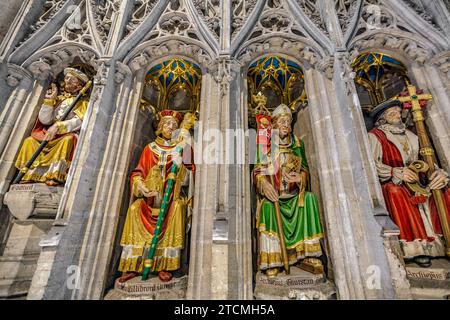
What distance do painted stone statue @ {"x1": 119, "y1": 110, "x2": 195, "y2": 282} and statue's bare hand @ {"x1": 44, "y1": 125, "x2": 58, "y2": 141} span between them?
149 cm

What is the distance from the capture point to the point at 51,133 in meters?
3.65

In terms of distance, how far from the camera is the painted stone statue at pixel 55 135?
3.47m

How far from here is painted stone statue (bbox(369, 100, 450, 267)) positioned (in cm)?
296

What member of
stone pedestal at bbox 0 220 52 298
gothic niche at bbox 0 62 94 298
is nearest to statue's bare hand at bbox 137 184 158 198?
gothic niche at bbox 0 62 94 298

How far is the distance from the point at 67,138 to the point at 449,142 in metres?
6.14

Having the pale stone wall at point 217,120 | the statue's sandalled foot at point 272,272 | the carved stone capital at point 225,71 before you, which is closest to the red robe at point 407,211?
the pale stone wall at point 217,120

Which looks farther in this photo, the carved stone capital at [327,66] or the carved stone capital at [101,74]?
the carved stone capital at [327,66]

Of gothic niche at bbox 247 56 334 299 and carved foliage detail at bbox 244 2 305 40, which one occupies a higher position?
carved foliage detail at bbox 244 2 305 40

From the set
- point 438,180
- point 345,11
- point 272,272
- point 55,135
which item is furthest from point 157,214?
point 345,11

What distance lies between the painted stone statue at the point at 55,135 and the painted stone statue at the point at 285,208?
3072 millimetres

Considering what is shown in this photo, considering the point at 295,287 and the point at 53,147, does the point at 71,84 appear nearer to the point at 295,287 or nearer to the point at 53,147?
the point at 53,147

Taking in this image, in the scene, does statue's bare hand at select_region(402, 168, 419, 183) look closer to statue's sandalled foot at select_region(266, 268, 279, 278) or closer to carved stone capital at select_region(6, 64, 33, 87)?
statue's sandalled foot at select_region(266, 268, 279, 278)

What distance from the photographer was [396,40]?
4.17m

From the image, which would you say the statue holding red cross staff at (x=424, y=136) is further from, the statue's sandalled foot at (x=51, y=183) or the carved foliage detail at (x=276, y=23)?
the statue's sandalled foot at (x=51, y=183)
